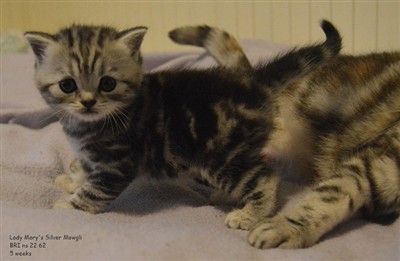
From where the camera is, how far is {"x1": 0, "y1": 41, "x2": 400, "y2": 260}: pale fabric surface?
1.08m

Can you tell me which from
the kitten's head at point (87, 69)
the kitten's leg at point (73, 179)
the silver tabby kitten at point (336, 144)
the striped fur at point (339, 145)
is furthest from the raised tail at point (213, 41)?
the kitten's leg at point (73, 179)

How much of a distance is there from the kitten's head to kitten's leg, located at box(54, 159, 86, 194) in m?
0.28

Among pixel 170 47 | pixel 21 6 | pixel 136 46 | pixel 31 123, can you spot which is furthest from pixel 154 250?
pixel 21 6

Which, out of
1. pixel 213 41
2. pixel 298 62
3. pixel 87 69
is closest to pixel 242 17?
pixel 213 41

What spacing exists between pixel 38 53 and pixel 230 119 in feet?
2.01

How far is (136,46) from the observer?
4.81 ft

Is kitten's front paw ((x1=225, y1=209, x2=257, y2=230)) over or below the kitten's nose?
below

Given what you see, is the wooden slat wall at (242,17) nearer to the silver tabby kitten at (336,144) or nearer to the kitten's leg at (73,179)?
the silver tabby kitten at (336,144)

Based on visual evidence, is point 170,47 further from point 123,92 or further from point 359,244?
point 359,244

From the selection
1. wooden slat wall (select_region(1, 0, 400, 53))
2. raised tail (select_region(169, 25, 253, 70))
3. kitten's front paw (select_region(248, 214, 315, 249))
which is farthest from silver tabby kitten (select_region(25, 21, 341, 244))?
wooden slat wall (select_region(1, 0, 400, 53))

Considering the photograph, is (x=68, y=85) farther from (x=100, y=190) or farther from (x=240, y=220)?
(x=240, y=220)

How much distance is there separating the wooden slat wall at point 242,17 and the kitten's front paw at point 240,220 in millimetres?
1398

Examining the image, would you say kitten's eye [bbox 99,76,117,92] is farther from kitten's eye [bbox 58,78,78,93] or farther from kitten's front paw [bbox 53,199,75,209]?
kitten's front paw [bbox 53,199,75,209]

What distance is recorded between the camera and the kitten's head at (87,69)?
1334 millimetres
